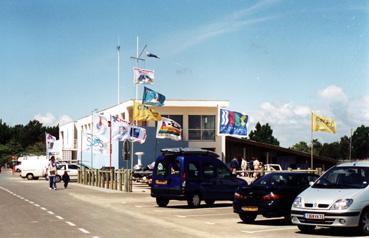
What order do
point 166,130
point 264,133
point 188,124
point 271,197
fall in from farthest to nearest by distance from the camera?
point 264,133, point 188,124, point 166,130, point 271,197

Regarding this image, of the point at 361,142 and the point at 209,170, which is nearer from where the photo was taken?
the point at 209,170

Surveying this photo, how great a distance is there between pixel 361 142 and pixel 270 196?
112m

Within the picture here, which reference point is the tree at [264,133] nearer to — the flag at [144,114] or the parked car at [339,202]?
the flag at [144,114]

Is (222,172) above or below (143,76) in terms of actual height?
below

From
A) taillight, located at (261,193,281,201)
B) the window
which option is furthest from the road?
the window

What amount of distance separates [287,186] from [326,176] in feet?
6.97

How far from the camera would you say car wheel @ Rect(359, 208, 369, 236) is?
1348 centimetres

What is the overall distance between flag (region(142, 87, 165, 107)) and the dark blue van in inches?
520

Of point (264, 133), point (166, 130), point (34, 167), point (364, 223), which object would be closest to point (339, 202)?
point (364, 223)

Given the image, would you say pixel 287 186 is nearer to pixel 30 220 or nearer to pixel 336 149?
pixel 30 220

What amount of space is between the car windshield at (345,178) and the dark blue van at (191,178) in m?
8.19

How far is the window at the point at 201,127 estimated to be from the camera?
194ft

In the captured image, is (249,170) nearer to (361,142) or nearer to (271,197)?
(271,197)

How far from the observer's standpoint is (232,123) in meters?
37.1
